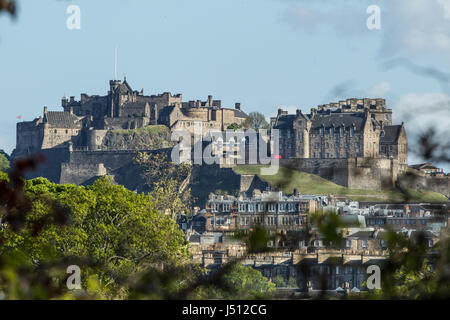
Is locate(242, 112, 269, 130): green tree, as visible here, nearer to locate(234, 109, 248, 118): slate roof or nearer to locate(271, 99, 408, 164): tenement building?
locate(234, 109, 248, 118): slate roof

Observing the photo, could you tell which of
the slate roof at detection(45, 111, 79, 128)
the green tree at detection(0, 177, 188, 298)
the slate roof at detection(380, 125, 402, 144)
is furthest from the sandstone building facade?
the green tree at detection(0, 177, 188, 298)

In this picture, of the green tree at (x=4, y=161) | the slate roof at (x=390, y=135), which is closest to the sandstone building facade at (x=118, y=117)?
the green tree at (x=4, y=161)

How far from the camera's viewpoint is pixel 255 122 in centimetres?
12588

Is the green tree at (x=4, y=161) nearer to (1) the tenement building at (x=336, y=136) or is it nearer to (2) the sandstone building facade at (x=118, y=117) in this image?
(2) the sandstone building facade at (x=118, y=117)

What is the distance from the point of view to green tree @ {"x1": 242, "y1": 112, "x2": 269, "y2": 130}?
12375cm

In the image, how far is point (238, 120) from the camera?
126 m

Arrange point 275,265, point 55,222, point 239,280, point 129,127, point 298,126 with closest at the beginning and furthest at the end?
point 55,222 → point 239,280 → point 275,265 → point 298,126 → point 129,127

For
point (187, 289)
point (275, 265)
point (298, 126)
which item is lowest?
point (275, 265)

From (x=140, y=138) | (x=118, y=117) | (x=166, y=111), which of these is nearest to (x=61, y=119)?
(x=118, y=117)

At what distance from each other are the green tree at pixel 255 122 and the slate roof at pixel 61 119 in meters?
19.6
